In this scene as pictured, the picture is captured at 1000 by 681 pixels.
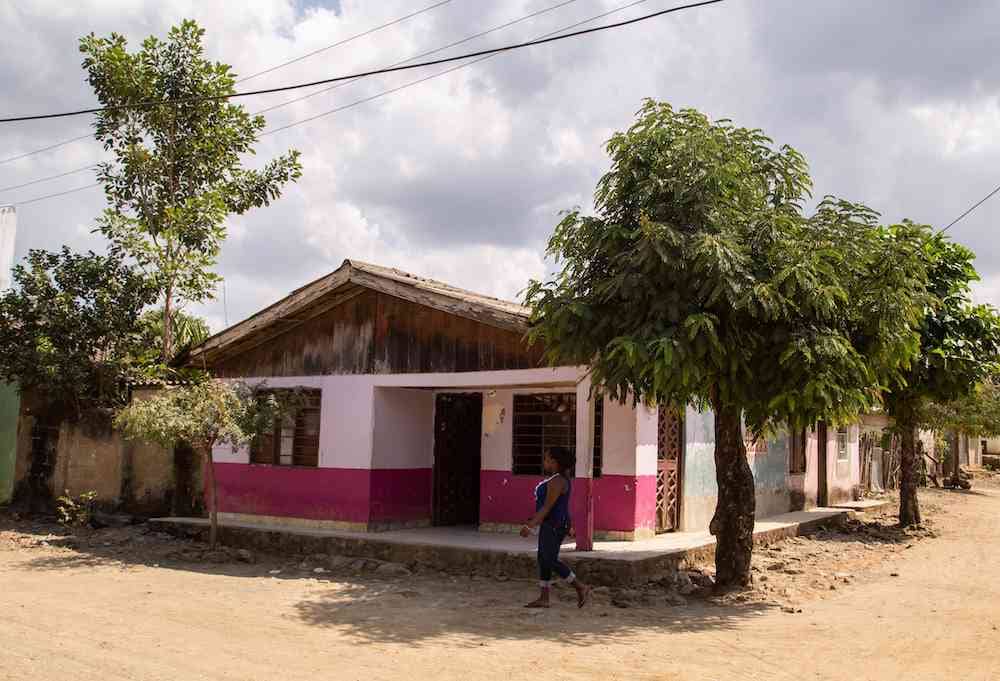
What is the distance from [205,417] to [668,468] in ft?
21.4

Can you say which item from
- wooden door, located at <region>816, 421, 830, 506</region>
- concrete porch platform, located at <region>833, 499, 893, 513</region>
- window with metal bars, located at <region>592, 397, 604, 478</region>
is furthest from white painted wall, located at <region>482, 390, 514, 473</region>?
wooden door, located at <region>816, 421, 830, 506</region>

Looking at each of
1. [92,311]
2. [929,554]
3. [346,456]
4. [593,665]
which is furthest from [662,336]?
[92,311]

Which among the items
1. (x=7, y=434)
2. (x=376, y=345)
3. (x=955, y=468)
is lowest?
(x=955, y=468)

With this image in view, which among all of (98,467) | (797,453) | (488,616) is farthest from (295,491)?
(797,453)

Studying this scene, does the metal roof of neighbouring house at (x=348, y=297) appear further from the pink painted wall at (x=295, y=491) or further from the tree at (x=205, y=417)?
the pink painted wall at (x=295, y=491)

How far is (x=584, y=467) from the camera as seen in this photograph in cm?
1077

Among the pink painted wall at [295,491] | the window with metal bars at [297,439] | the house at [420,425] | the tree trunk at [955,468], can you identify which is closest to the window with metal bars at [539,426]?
the house at [420,425]

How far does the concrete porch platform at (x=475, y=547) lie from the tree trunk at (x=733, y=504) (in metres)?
0.88

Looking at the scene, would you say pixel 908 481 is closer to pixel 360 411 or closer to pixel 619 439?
pixel 619 439

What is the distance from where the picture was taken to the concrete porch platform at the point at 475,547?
33.2ft

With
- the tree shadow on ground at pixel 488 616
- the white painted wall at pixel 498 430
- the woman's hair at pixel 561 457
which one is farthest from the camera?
the white painted wall at pixel 498 430

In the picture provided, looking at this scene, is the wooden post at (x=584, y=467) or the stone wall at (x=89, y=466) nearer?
the wooden post at (x=584, y=467)

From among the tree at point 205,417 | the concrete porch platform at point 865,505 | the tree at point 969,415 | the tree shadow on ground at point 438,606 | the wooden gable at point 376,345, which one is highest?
the wooden gable at point 376,345

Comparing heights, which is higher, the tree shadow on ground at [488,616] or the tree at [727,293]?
the tree at [727,293]
